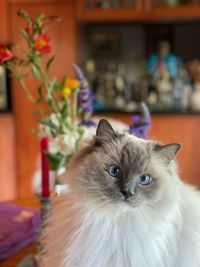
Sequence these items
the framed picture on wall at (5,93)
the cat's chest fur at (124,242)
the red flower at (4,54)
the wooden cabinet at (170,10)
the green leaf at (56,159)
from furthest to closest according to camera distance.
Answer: the framed picture on wall at (5,93) < the wooden cabinet at (170,10) < the green leaf at (56,159) < the red flower at (4,54) < the cat's chest fur at (124,242)

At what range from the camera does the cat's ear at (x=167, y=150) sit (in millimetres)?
845

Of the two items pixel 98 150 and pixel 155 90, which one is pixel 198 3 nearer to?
pixel 155 90

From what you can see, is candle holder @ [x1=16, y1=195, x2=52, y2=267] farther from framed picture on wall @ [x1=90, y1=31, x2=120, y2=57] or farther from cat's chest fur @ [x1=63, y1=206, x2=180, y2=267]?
framed picture on wall @ [x1=90, y1=31, x2=120, y2=57]

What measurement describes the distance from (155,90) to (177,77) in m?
0.20

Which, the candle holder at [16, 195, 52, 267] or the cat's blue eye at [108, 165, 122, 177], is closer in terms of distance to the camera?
the cat's blue eye at [108, 165, 122, 177]

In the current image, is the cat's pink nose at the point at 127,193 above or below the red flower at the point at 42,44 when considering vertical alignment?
below

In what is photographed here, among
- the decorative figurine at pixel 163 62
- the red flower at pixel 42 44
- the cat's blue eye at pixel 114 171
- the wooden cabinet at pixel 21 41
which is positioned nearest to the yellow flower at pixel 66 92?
the red flower at pixel 42 44

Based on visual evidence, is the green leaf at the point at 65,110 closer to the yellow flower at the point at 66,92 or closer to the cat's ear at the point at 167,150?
the yellow flower at the point at 66,92

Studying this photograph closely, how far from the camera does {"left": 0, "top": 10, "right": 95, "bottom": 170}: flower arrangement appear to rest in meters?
1.15

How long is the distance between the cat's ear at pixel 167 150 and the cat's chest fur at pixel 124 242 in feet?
0.43

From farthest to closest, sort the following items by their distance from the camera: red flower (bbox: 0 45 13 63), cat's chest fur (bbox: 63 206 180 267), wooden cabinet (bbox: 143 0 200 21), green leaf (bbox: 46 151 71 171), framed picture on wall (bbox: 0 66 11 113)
→ framed picture on wall (bbox: 0 66 11 113) → wooden cabinet (bbox: 143 0 200 21) → green leaf (bbox: 46 151 71 171) → red flower (bbox: 0 45 13 63) → cat's chest fur (bbox: 63 206 180 267)

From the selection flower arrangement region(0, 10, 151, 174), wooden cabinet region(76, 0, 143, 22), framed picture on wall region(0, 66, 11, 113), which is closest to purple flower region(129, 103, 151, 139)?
flower arrangement region(0, 10, 151, 174)

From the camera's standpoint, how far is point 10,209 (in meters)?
1.60

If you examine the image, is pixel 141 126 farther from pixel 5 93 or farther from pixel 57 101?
pixel 5 93
